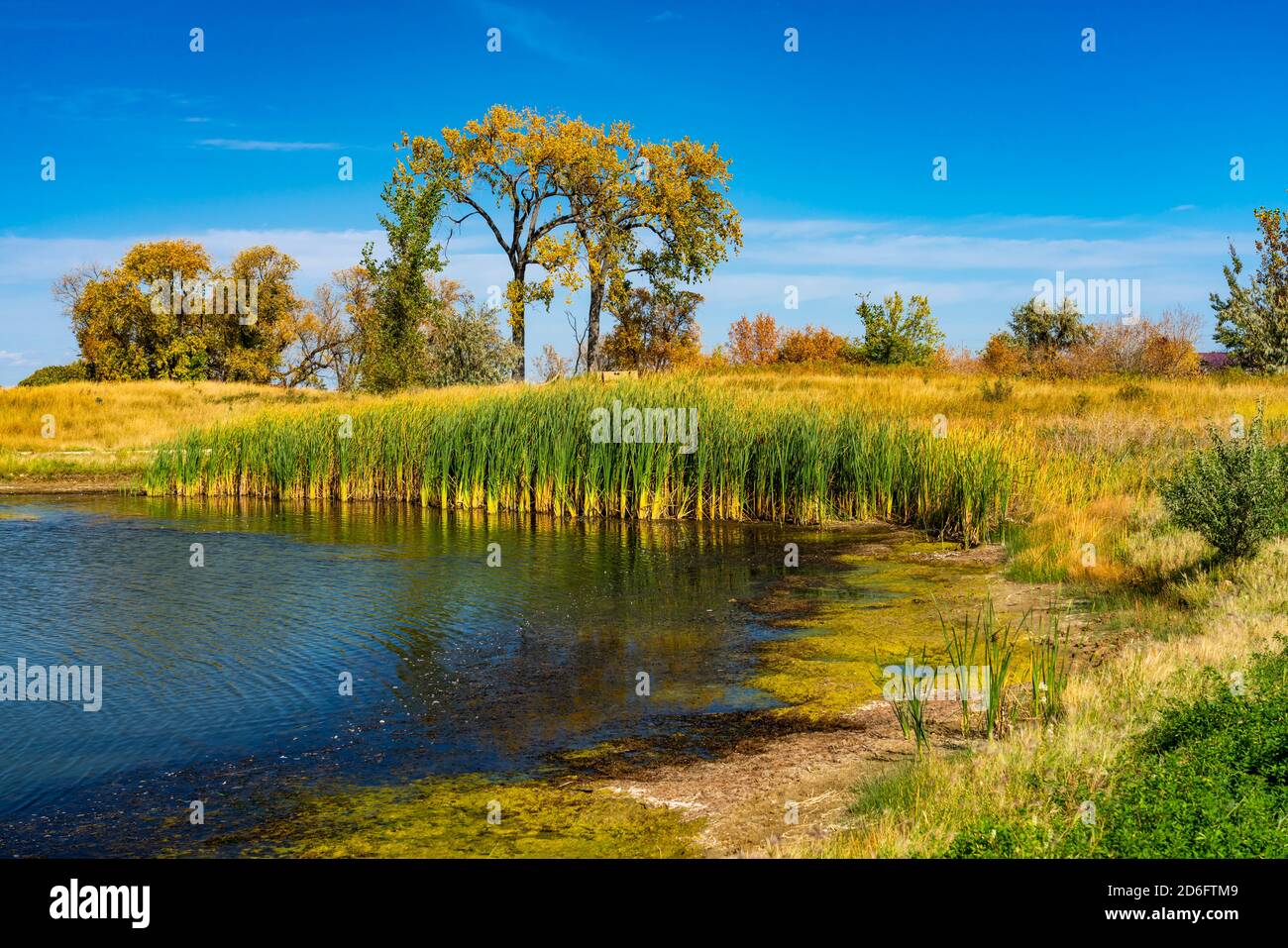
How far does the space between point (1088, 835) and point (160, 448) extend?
77.6 ft

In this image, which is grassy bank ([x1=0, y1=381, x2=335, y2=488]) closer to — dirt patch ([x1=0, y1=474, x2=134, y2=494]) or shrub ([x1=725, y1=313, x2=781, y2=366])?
dirt patch ([x1=0, y1=474, x2=134, y2=494])

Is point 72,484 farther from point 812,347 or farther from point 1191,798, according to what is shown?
point 812,347

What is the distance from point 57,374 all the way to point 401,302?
39.8m

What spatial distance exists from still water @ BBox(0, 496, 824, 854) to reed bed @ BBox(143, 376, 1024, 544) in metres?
1.88

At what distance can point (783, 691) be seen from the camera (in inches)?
319

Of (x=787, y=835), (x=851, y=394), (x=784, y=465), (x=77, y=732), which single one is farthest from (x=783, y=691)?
(x=851, y=394)

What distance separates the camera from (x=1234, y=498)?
995cm

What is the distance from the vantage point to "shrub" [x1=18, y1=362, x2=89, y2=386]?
62656 mm

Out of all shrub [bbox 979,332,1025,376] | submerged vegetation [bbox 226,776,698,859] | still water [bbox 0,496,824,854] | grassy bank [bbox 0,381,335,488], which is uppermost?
shrub [bbox 979,332,1025,376]

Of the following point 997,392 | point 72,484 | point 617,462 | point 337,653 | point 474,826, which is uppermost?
point 997,392

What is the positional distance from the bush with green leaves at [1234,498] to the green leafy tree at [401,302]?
91.7 ft

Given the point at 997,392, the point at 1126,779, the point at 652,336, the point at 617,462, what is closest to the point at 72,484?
the point at 617,462

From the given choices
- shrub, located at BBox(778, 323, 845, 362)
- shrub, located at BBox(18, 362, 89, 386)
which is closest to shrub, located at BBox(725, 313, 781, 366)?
shrub, located at BBox(778, 323, 845, 362)
